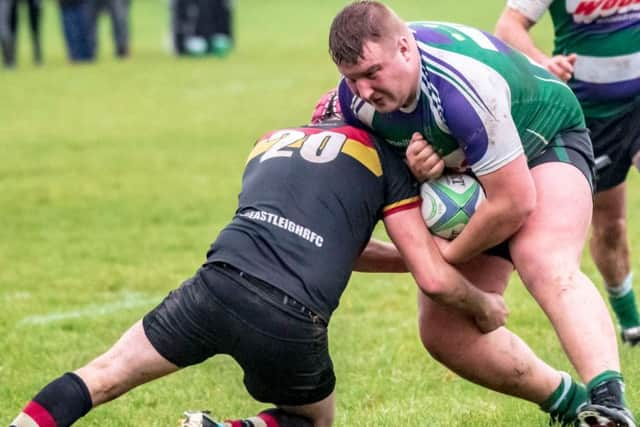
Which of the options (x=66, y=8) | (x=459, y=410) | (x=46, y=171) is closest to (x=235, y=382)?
(x=459, y=410)

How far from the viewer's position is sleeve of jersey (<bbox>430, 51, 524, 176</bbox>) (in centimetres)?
437

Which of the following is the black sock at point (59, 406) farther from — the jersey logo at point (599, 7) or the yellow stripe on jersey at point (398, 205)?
the jersey logo at point (599, 7)

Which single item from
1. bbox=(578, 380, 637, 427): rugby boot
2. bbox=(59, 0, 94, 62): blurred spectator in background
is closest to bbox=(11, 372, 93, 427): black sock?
bbox=(578, 380, 637, 427): rugby boot

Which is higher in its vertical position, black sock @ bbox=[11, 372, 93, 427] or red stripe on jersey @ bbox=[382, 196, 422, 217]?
red stripe on jersey @ bbox=[382, 196, 422, 217]

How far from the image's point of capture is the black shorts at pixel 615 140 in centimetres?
634

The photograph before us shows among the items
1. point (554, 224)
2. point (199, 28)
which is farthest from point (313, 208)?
point (199, 28)

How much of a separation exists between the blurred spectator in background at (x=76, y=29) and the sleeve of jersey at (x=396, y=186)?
60.2 ft

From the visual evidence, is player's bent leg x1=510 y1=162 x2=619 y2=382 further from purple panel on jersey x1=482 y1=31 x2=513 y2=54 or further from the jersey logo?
the jersey logo

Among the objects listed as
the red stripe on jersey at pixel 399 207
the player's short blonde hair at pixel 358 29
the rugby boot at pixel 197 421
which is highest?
the player's short blonde hair at pixel 358 29

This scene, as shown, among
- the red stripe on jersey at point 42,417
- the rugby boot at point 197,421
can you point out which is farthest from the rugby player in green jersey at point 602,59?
the red stripe on jersey at point 42,417

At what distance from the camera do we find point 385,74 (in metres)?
4.38

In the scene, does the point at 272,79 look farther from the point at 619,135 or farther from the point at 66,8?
the point at 619,135

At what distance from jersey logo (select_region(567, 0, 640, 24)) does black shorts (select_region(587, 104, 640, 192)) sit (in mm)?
469

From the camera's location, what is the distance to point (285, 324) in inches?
173
